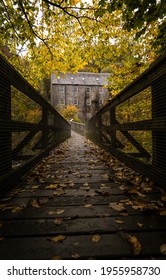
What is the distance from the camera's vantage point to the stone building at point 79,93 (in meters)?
48.1

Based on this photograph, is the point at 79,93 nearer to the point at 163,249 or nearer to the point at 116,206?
the point at 116,206

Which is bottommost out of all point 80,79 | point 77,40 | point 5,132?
point 5,132

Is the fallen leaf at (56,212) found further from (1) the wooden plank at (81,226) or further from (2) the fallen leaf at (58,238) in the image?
(2) the fallen leaf at (58,238)

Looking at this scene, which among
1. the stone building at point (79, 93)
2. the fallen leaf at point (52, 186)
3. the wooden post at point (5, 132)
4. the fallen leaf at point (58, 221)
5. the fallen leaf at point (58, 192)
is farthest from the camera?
the stone building at point (79, 93)

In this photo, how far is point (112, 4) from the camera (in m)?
4.12

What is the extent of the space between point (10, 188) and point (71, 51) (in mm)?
7445

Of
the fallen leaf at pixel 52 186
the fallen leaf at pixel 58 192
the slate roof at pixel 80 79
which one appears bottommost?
the fallen leaf at pixel 58 192

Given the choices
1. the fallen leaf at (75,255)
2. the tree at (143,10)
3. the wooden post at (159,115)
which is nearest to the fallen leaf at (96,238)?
the fallen leaf at (75,255)

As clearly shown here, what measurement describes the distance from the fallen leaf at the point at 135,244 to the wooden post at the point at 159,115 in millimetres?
1377

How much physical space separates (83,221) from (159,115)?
1879 mm

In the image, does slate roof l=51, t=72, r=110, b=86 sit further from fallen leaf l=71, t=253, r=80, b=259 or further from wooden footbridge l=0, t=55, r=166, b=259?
fallen leaf l=71, t=253, r=80, b=259

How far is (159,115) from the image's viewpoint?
2.87 metres

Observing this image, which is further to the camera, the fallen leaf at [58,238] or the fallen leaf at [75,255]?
the fallen leaf at [58,238]

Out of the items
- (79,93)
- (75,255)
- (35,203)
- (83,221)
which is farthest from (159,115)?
(79,93)
